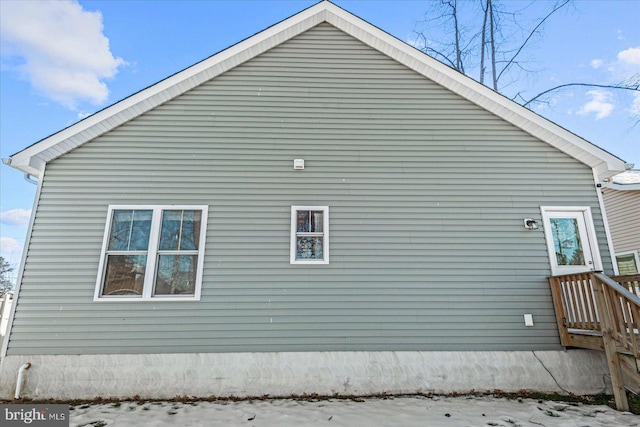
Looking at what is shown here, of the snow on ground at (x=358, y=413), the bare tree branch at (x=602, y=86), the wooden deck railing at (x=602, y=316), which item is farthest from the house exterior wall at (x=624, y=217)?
the snow on ground at (x=358, y=413)

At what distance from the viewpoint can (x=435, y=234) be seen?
506 centimetres

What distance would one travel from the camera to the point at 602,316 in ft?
13.1

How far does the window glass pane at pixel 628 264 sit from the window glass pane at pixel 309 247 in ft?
27.6

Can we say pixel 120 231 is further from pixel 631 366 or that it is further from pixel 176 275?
pixel 631 366

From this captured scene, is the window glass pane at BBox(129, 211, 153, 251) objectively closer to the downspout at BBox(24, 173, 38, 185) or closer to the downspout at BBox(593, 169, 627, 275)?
the downspout at BBox(24, 173, 38, 185)

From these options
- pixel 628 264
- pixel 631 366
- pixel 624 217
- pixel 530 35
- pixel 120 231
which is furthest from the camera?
pixel 530 35

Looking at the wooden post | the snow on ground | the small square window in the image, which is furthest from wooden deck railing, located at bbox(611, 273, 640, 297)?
the small square window

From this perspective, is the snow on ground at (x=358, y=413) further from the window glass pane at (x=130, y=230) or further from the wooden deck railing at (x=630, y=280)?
the window glass pane at (x=130, y=230)

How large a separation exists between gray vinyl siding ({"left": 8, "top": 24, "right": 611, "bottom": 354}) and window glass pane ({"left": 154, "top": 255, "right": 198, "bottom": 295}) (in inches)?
8.3

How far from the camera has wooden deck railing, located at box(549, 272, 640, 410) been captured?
3730 mm

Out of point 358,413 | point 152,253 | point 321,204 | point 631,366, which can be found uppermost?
point 321,204

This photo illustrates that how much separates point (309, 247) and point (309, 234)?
0.20 m

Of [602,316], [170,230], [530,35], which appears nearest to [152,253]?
[170,230]

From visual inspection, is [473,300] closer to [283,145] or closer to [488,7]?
[283,145]
